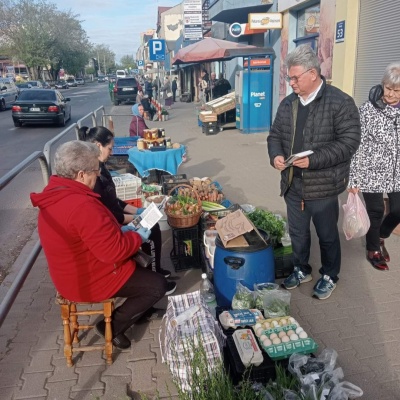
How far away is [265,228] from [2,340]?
2.61 m

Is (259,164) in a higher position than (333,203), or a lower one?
lower

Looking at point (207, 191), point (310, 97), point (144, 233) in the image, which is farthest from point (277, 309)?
point (207, 191)

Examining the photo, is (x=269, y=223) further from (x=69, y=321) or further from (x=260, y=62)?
(x=260, y=62)

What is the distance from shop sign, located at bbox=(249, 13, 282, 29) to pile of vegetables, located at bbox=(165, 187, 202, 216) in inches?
370

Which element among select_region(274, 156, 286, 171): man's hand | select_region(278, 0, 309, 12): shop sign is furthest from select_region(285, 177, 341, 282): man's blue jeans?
select_region(278, 0, 309, 12): shop sign

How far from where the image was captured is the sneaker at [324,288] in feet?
12.6

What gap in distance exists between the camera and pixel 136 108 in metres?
8.97

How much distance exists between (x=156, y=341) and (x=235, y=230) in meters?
1.13

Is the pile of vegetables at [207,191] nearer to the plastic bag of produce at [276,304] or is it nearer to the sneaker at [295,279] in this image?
the sneaker at [295,279]

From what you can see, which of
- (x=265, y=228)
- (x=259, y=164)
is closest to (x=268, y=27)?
(x=259, y=164)

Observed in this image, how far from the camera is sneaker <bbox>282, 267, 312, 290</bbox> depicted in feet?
13.1

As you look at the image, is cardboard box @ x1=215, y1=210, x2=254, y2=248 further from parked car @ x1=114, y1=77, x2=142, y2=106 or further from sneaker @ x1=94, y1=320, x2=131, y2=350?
parked car @ x1=114, y1=77, x2=142, y2=106

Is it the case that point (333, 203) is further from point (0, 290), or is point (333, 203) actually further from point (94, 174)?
point (0, 290)

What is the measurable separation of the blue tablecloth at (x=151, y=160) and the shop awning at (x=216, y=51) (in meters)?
6.53
